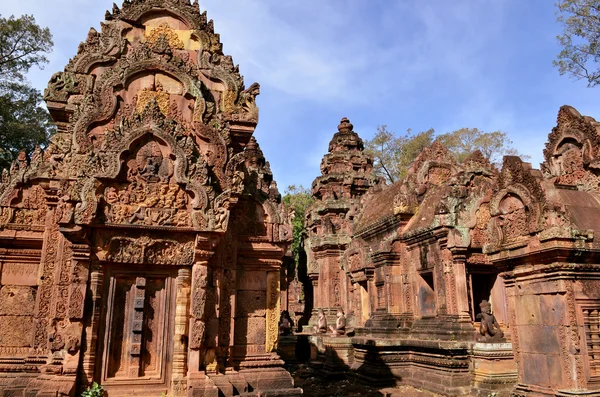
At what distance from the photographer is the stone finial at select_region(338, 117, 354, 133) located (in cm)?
2403

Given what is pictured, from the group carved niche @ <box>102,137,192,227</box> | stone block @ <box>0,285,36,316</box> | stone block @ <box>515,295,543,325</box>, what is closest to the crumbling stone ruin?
stone block @ <box>515,295,543,325</box>

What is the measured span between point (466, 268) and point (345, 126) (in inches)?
503

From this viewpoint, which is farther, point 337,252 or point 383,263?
point 337,252

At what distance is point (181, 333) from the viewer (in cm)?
731

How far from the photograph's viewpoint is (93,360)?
276 inches

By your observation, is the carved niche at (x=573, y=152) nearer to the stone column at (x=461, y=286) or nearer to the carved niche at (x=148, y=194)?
the stone column at (x=461, y=286)

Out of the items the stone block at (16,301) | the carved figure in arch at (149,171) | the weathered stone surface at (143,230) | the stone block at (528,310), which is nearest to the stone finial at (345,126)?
the weathered stone surface at (143,230)

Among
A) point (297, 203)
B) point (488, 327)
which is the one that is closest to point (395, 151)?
point (297, 203)

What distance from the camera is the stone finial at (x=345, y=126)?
2403 cm

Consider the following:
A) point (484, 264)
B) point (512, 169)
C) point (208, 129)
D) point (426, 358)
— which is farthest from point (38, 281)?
point (484, 264)

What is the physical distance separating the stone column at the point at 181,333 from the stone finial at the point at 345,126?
17489 mm

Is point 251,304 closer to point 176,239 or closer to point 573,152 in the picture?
point 176,239

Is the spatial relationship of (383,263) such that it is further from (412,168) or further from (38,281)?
(38,281)

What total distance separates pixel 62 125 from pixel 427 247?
970 cm
